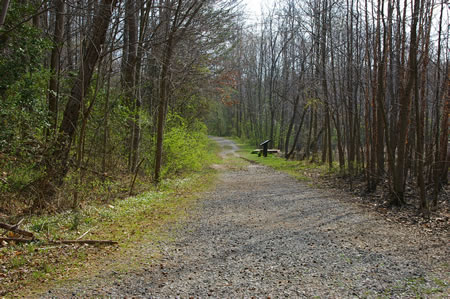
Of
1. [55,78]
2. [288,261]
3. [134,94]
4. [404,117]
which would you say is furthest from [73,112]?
[404,117]

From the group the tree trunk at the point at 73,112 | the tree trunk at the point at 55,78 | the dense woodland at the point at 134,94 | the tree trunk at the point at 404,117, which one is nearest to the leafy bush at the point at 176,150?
the dense woodland at the point at 134,94

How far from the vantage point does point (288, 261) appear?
4379 millimetres

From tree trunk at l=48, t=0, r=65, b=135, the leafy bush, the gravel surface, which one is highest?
tree trunk at l=48, t=0, r=65, b=135

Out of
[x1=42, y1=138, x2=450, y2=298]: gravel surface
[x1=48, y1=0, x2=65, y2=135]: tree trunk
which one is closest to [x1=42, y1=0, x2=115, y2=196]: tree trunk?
[x1=48, y1=0, x2=65, y2=135]: tree trunk

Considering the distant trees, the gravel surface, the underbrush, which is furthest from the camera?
the distant trees

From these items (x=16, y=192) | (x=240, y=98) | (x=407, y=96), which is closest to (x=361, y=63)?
(x=407, y=96)

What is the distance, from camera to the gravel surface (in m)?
3.53

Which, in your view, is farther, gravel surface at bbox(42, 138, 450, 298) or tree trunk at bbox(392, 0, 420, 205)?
tree trunk at bbox(392, 0, 420, 205)

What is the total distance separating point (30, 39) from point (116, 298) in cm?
636

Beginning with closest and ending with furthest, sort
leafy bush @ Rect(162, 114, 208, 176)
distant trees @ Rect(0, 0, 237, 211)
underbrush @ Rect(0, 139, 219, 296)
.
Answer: underbrush @ Rect(0, 139, 219, 296) < distant trees @ Rect(0, 0, 237, 211) < leafy bush @ Rect(162, 114, 208, 176)

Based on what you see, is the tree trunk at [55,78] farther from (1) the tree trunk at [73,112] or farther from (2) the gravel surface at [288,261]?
(2) the gravel surface at [288,261]

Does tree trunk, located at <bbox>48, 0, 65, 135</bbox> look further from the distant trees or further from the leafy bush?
the leafy bush

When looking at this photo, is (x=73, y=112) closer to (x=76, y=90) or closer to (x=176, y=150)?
(x=76, y=90)

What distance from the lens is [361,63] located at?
34.0 ft
